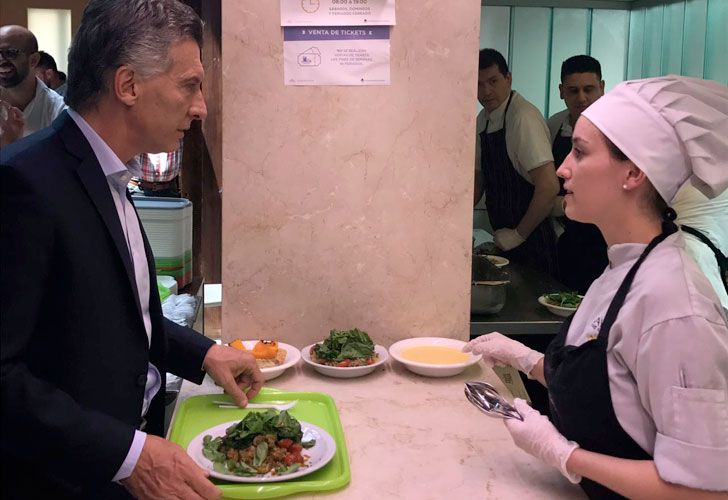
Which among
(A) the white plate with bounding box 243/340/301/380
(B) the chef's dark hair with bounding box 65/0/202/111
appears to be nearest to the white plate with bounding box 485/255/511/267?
(A) the white plate with bounding box 243/340/301/380

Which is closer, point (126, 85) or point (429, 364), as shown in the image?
point (126, 85)

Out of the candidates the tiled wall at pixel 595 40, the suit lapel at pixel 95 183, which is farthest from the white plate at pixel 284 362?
the tiled wall at pixel 595 40

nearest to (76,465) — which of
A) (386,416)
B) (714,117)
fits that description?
(386,416)

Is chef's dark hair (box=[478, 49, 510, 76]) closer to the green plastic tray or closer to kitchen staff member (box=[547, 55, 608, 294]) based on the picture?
kitchen staff member (box=[547, 55, 608, 294])

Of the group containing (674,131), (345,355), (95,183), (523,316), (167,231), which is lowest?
(523,316)

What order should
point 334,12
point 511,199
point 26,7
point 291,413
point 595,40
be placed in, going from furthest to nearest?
point 26,7, point 595,40, point 511,199, point 334,12, point 291,413

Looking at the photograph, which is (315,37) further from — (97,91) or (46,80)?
(46,80)

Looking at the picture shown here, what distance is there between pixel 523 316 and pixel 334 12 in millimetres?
1462

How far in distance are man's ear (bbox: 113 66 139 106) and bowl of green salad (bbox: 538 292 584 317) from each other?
6.50ft

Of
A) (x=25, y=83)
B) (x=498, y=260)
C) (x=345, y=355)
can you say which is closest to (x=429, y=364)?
(x=345, y=355)

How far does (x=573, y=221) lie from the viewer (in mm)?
3271

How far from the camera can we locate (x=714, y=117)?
1.26 m

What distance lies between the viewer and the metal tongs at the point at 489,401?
146 cm

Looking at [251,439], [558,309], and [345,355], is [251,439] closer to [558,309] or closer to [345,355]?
[345,355]
